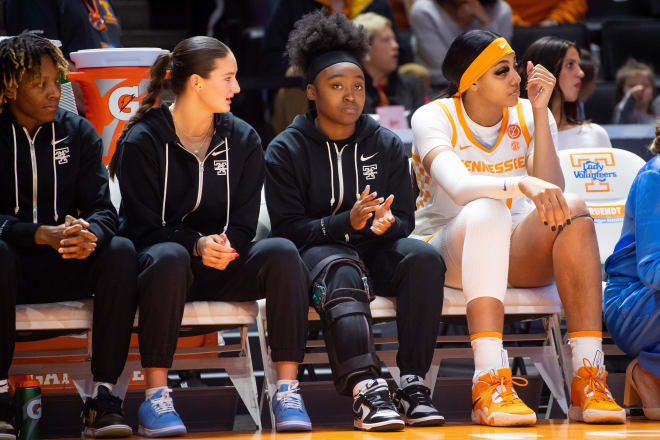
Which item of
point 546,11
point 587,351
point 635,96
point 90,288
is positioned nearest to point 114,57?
point 90,288

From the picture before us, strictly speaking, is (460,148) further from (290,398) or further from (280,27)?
(280,27)

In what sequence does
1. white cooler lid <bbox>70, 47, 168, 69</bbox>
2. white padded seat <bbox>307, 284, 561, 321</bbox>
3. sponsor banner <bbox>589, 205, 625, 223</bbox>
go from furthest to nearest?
sponsor banner <bbox>589, 205, 625, 223</bbox>, white cooler lid <bbox>70, 47, 168, 69</bbox>, white padded seat <bbox>307, 284, 561, 321</bbox>

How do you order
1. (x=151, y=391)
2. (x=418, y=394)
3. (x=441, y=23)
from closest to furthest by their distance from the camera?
(x=151, y=391), (x=418, y=394), (x=441, y=23)

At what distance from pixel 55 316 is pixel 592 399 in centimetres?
163

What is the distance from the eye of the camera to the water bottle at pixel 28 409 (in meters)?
2.88

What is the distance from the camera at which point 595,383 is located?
304 cm

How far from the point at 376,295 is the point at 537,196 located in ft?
2.18

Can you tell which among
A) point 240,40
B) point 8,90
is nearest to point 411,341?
point 8,90

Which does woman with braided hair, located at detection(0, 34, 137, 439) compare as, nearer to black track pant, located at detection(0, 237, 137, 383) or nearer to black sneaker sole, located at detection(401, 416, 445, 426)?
black track pant, located at detection(0, 237, 137, 383)

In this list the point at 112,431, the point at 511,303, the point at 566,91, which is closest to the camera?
the point at 112,431

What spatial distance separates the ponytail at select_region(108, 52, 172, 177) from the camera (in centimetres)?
330

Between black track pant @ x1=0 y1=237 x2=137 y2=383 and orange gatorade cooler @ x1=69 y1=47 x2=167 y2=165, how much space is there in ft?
2.83

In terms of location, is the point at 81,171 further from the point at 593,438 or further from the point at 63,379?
the point at 593,438

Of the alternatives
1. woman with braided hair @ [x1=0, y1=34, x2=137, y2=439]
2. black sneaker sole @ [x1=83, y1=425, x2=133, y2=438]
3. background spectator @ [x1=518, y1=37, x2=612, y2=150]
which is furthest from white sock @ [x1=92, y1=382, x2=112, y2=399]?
background spectator @ [x1=518, y1=37, x2=612, y2=150]
